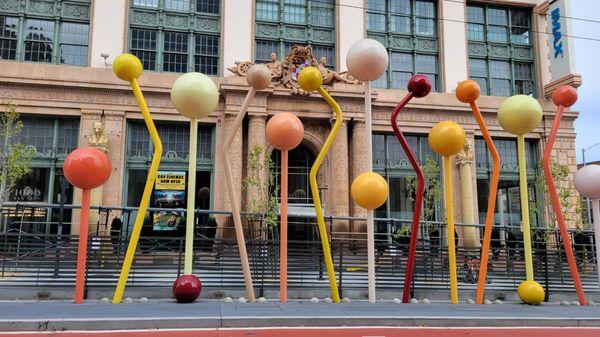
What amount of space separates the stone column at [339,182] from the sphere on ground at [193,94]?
13291mm

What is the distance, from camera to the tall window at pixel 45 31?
72.4 ft

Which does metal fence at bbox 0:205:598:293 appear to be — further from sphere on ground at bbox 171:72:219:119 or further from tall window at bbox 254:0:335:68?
tall window at bbox 254:0:335:68

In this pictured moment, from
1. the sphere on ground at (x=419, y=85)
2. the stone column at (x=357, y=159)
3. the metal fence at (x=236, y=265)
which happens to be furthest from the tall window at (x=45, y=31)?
the sphere on ground at (x=419, y=85)

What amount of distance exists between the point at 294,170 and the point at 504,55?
45.2 feet

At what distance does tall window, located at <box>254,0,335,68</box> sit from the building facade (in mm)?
62

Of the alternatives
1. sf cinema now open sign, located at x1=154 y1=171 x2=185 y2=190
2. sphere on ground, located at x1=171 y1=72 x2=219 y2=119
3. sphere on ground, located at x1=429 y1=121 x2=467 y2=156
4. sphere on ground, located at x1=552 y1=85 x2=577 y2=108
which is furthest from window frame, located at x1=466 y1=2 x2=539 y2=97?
sphere on ground, located at x1=171 y1=72 x2=219 y2=119

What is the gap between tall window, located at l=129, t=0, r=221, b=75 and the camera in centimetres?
2327

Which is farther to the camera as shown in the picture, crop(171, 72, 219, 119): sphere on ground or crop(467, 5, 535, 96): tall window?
crop(467, 5, 535, 96): tall window

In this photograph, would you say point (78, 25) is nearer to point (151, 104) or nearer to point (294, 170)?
point (151, 104)

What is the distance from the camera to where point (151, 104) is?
22312 mm

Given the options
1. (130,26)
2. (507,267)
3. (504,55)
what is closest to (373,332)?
(507,267)

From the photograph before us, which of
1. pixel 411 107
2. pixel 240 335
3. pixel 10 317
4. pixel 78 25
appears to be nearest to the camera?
pixel 240 335

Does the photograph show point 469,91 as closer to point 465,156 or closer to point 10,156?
point 465,156

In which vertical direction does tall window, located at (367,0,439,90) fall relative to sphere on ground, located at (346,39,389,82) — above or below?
above
